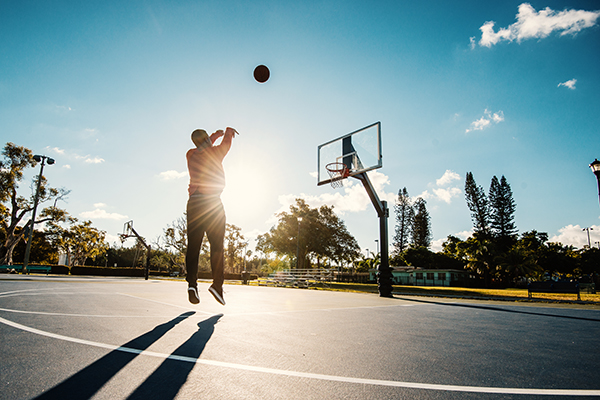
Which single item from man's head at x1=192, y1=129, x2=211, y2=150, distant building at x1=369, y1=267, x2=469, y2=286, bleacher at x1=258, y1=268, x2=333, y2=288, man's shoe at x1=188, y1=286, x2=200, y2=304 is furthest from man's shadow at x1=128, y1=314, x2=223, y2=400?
distant building at x1=369, y1=267, x2=469, y2=286

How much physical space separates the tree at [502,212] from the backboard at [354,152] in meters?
55.5

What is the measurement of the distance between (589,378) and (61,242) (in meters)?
58.1

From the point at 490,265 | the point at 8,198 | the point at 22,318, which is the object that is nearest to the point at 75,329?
the point at 22,318

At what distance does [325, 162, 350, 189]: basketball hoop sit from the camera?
1408 centimetres

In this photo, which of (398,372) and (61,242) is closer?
(398,372)

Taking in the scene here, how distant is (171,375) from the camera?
6.16 feet

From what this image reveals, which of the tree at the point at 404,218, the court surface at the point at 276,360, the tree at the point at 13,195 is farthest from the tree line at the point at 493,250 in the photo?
the tree at the point at 13,195

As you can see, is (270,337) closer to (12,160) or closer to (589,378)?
(589,378)

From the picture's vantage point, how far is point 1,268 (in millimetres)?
27484

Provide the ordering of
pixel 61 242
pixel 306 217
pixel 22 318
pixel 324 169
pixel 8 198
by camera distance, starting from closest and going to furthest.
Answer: pixel 22 318 → pixel 324 169 → pixel 8 198 → pixel 306 217 → pixel 61 242

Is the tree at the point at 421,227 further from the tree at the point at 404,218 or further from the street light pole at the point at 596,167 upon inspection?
the street light pole at the point at 596,167

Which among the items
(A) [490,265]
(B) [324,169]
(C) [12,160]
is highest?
(C) [12,160]

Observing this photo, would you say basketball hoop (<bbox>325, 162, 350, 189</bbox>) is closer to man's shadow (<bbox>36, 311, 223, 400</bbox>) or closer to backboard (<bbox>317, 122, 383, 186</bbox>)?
backboard (<bbox>317, 122, 383, 186</bbox>)

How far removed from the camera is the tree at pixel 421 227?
71.8 metres
